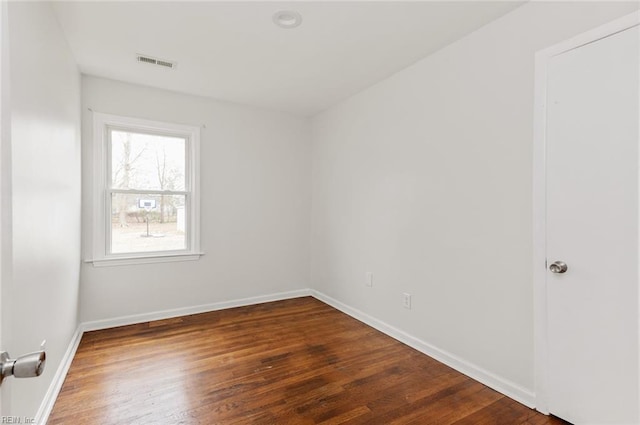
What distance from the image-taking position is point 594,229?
1717 millimetres

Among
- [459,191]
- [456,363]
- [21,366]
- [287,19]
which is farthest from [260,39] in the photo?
[456,363]

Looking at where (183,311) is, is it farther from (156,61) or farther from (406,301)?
(156,61)

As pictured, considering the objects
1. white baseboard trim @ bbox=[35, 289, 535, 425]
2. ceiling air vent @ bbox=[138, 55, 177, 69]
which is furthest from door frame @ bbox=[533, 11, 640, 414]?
ceiling air vent @ bbox=[138, 55, 177, 69]

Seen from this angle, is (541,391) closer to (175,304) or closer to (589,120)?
(589,120)

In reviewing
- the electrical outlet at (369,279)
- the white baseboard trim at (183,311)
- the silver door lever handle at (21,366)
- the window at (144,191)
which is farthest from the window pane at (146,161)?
the silver door lever handle at (21,366)

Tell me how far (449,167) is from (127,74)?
3020mm

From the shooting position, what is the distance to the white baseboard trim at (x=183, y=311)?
3.18 m

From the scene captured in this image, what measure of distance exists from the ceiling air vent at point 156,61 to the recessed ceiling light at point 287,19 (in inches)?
46.2

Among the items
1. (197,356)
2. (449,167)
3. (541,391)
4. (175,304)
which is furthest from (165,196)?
(541,391)

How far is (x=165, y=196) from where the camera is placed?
3574 mm

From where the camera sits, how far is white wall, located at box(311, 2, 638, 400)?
6.64 feet

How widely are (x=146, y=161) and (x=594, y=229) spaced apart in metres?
3.80

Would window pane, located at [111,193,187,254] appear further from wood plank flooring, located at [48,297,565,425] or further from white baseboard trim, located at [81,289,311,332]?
wood plank flooring, located at [48,297,565,425]

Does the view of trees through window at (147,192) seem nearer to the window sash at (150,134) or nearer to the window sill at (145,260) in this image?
the window sash at (150,134)
